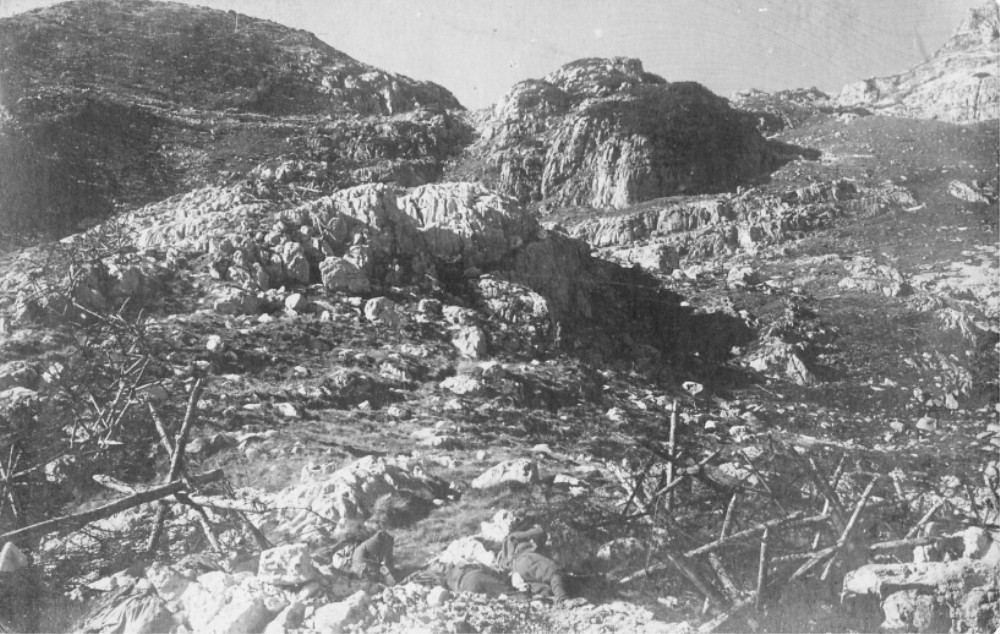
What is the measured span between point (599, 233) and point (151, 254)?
22825mm

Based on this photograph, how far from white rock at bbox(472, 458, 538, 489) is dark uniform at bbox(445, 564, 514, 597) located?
4.30ft

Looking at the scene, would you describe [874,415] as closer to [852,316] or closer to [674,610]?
[852,316]

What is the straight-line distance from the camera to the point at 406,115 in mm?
36469

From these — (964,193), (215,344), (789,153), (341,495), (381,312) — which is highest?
(789,153)

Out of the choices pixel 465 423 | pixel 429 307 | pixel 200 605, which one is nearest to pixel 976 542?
pixel 465 423

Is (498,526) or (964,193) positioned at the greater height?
(964,193)

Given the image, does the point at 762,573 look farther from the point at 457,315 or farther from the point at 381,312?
the point at 381,312

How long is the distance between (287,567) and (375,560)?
773 millimetres

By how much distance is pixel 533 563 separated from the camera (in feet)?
18.1

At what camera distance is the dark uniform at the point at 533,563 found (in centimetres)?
544

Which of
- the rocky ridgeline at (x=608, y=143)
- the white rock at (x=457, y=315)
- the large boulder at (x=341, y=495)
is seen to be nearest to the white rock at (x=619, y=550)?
the large boulder at (x=341, y=495)

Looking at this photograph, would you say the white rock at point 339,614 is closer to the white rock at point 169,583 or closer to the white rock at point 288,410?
the white rock at point 169,583

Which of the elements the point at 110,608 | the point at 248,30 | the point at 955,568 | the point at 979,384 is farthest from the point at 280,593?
the point at 248,30

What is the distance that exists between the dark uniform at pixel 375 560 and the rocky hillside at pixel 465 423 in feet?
0.07
